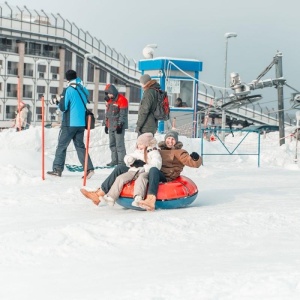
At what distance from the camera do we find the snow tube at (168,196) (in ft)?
28.3

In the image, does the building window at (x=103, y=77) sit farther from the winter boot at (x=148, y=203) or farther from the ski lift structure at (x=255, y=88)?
the winter boot at (x=148, y=203)

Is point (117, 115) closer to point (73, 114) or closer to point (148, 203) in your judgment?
point (73, 114)

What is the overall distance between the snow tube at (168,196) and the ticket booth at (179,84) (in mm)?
16369

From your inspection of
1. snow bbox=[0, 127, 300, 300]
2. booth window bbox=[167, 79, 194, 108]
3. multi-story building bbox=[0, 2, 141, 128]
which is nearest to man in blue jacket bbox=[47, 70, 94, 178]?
snow bbox=[0, 127, 300, 300]

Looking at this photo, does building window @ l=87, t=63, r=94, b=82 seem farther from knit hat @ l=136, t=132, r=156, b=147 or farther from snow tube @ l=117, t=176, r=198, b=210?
snow tube @ l=117, t=176, r=198, b=210

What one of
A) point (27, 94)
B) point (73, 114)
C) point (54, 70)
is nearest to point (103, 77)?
point (54, 70)

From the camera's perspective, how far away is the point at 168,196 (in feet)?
28.4

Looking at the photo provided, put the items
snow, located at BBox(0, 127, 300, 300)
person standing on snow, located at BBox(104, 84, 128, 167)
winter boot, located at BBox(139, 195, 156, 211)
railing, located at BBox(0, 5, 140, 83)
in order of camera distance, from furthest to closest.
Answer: railing, located at BBox(0, 5, 140, 83) < person standing on snow, located at BBox(104, 84, 128, 167) < winter boot, located at BBox(139, 195, 156, 211) < snow, located at BBox(0, 127, 300, 300)

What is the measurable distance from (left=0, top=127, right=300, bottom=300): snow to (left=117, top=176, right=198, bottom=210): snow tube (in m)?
0.15

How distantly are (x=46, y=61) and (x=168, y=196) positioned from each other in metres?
54.7

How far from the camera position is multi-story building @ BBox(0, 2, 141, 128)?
58.5 meters

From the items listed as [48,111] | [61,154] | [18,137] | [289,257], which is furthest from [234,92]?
[48,111]

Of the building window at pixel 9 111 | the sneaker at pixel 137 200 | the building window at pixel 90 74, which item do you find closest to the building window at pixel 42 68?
the building window at pixel 90 74

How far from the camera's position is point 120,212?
28.2 ft
